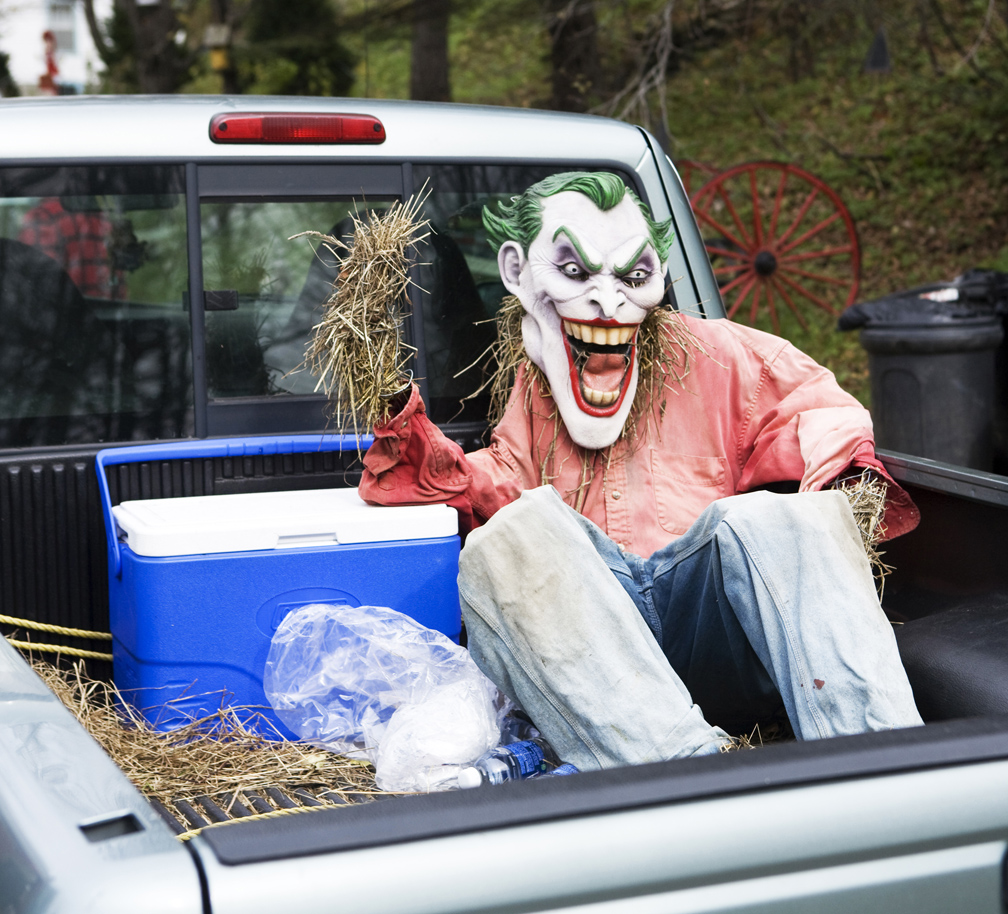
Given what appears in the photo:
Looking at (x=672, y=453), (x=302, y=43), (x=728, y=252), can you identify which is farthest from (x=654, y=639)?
(x=302, y=43)

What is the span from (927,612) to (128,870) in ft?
6.11

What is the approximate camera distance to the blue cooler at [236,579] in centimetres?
215

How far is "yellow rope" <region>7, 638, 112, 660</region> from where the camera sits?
2309mm

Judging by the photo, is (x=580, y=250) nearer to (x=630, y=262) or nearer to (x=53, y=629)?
(x=630, y=262)

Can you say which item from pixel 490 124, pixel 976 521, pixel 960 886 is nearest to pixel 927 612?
pixel 976 521

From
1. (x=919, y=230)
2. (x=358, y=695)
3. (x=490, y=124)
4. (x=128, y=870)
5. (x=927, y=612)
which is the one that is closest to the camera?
(x=128, y=870)

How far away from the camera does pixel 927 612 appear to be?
7.98ft

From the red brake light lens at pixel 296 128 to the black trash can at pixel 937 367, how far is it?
13.0ft

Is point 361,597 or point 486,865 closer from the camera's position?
point 486,865

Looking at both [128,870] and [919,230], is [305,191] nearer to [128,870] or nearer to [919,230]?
[128,870]

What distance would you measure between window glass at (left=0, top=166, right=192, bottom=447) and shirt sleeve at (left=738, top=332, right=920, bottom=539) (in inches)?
48.0

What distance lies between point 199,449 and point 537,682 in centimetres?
97

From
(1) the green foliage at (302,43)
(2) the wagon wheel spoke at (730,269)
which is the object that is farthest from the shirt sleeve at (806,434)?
(1) the green foliage at (302,43)

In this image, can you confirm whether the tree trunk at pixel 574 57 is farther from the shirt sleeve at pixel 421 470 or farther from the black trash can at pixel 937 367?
the shirt sleeve at pixel 421 470
